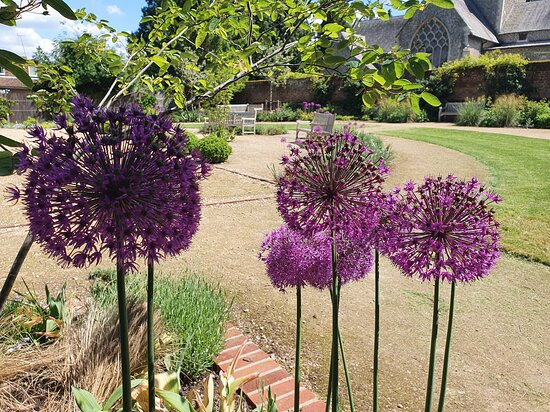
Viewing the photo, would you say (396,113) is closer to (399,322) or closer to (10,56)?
(399,322)

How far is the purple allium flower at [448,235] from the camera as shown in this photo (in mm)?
1620

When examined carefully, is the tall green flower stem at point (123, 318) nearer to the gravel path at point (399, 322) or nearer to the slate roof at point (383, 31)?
the gravel path at point (399, 322)

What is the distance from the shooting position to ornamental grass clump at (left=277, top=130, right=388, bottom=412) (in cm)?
167

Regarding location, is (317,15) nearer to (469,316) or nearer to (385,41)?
(469,316)

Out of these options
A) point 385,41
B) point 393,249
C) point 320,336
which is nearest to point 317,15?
point 393,249

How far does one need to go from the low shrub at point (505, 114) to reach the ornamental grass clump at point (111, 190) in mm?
26980

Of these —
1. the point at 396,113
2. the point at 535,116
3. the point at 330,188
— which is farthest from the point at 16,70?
the point at 396,113

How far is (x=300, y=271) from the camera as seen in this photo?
1.98 m

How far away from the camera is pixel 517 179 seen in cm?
1098

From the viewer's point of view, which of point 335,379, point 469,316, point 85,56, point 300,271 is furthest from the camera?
point 469,316

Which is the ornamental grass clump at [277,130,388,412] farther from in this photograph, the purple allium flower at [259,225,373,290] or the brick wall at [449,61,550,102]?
the brick wall at [449,61,550,102]

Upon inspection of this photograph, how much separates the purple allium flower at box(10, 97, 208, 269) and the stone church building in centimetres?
4297

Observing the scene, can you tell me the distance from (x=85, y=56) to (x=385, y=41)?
50.6 m

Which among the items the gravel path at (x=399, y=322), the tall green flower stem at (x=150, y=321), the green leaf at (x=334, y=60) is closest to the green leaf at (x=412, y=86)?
the green leaf at (x=334, y=60)
